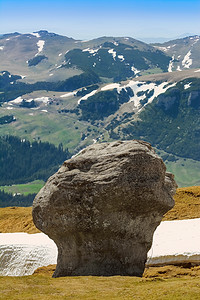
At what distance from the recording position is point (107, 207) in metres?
20.3

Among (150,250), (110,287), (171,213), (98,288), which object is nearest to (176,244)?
(150,250)

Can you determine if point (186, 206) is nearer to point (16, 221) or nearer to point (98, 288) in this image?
point (16, 221)

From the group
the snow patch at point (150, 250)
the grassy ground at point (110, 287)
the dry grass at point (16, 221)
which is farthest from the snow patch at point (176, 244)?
the dry grass at point (16, 221)

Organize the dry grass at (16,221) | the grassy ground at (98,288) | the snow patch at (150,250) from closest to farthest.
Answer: the grassy ground at (98,288), the snow patch at (150,250), the dry grass at (16,221)

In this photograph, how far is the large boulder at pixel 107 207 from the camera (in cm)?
2025

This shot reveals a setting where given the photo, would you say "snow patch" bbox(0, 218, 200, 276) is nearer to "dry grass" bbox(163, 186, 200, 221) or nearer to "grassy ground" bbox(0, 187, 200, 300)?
"grassy ground" bbox(0, 187, 200, 300)

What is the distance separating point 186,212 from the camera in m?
35.3

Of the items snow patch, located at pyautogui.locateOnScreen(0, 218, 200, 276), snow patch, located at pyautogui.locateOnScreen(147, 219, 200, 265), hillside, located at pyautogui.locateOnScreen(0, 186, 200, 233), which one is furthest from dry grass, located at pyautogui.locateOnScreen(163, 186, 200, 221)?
Result: snow patch, located at pyautogui.locateOnScreen(147, 219, 200, 265)

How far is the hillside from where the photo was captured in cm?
3506

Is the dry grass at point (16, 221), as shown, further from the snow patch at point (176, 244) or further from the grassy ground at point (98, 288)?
the grassy ground at point (98, 288)

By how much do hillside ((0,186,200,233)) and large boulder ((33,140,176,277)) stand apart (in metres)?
13.5

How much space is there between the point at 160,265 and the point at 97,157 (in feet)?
27.4

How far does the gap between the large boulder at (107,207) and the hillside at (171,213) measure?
533 inches

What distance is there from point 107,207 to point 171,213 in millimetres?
16741
